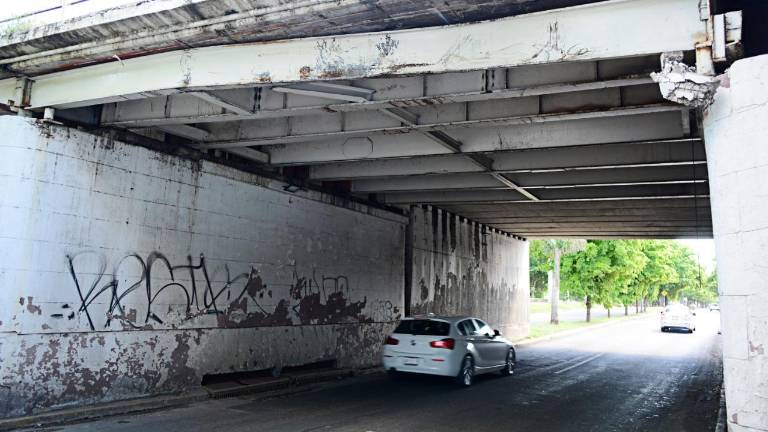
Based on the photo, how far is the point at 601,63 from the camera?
7.01m

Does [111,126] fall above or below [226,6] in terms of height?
below

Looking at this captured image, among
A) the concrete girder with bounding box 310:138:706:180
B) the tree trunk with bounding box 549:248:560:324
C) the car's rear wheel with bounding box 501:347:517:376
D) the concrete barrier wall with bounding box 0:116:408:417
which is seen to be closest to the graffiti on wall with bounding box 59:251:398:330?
the concrete barrier wall with bounding box 0:116:408:417

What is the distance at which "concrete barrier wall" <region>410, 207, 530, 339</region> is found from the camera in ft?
62.5

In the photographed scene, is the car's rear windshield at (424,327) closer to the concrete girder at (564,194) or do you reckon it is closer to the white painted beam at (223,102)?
the concrete girder at (564,194)

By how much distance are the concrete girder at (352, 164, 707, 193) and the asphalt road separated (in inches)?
198

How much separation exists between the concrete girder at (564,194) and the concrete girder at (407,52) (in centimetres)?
897

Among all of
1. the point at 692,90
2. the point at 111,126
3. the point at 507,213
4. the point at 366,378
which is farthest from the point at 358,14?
the point at 507,213

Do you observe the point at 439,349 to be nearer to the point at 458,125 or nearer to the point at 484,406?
the point at 484,406

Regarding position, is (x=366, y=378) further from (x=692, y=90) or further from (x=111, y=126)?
(x=692, y=90)

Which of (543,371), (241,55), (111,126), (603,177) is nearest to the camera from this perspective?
(241,55)

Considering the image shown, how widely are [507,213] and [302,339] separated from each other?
9844 mm

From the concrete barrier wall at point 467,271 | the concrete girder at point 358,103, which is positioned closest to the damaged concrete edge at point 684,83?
the concrete girder at point 358,103

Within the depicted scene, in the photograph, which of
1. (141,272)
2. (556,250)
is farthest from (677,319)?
(141,272)

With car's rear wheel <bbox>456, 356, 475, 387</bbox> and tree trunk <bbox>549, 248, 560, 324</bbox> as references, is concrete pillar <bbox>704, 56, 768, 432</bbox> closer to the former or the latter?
car's rear wheel <bbox>456, 356, 475, 387</bbox>
